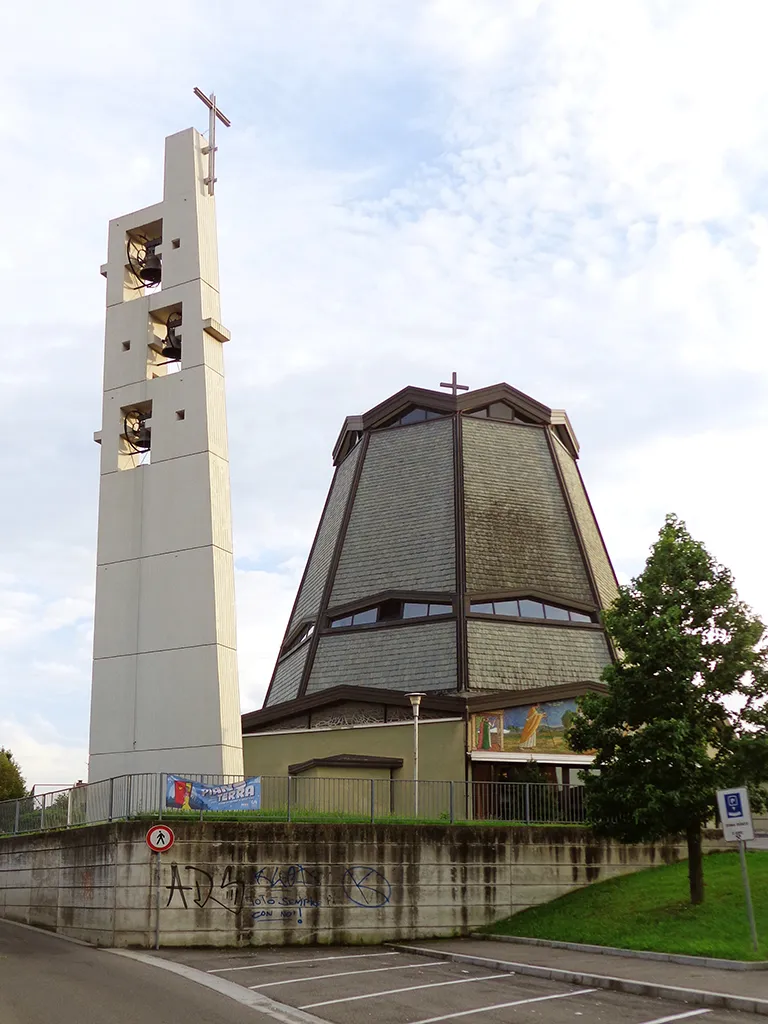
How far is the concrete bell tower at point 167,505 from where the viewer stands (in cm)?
2795

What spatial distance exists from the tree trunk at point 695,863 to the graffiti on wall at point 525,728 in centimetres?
1243

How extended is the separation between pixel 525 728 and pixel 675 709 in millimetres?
13262

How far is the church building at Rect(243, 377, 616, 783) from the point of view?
36.2 m

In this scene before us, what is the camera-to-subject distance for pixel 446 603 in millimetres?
40656

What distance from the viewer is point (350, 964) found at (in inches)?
797

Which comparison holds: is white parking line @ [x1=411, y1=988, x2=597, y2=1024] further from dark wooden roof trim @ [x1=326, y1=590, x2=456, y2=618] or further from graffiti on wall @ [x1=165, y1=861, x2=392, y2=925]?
dark wooden roof trim @ [x1=326, y1=590, x2=456, y2=618]

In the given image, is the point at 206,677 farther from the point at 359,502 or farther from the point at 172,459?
the point at 359,502

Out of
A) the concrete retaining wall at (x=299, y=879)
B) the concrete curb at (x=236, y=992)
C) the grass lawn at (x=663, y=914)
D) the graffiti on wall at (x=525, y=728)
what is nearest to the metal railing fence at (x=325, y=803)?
the concrete retaining wall at (x=299, y=879)

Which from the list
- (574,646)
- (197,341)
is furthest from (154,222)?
(574,646)

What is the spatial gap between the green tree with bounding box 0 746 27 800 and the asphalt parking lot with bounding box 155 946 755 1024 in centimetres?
5201

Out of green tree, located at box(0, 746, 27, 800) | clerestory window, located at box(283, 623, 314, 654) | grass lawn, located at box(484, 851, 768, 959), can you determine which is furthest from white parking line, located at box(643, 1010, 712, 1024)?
green tree, located at box(0, 746, 27, 800)

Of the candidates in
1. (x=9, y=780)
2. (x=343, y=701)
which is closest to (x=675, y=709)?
(x=343, y=701)

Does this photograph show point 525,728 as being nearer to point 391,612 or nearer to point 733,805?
point 391,612

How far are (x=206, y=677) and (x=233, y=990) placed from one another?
12.0m
